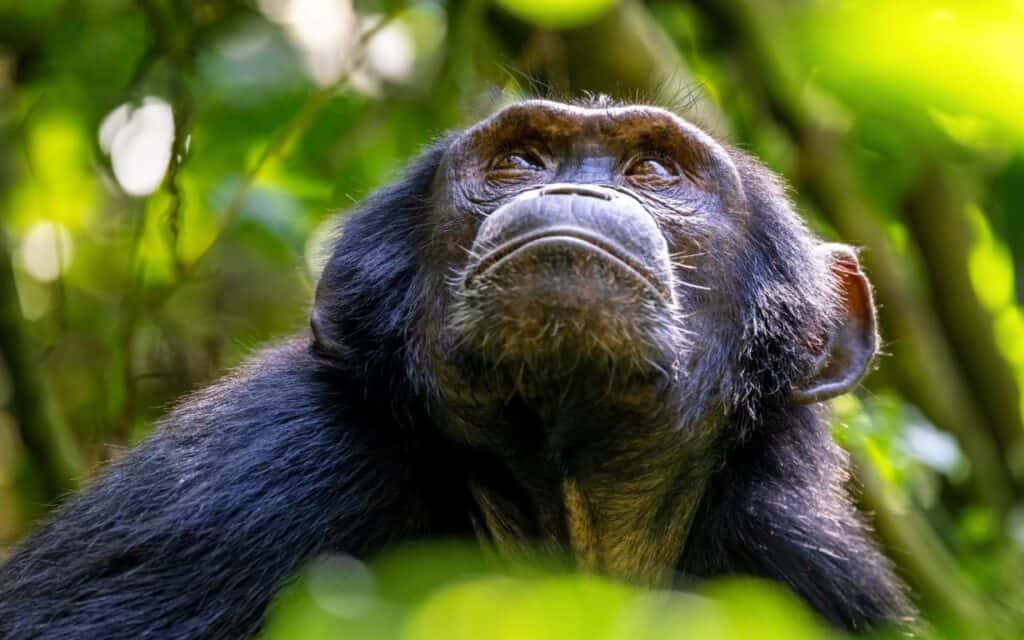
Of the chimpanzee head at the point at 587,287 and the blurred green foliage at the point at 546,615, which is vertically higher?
the blurred green foliage at the point at 546,615

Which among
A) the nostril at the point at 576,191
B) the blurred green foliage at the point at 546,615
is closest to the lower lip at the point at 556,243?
the nostril at the point at 576,191

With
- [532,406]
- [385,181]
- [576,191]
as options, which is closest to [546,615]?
[576,191]

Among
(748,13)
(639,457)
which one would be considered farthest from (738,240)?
(748,13)

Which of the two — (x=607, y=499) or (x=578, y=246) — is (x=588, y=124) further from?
(x=607, y=499)

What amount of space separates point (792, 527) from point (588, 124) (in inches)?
63.9

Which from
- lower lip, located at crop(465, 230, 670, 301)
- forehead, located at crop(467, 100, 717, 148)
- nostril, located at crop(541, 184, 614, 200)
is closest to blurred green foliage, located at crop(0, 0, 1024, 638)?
forehead, located at crop(467, 100, 717, 148)

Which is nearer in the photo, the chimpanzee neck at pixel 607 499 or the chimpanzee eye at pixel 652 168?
the chimpanzee neck at pixel 607 499

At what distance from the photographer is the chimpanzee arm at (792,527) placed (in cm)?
460

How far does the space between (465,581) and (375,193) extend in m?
3.75

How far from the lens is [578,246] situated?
3.42m

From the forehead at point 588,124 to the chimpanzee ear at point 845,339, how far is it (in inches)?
30.0

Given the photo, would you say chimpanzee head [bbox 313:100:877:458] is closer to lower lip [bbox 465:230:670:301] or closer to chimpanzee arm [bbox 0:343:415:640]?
lower lip [bbox 465:230:670:301]

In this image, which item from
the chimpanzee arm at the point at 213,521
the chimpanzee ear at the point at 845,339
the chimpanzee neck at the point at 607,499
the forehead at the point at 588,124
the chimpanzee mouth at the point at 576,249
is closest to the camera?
the chimpanzee mouth at the point at 576,249

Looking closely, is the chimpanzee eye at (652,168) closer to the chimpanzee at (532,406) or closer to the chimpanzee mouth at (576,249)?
the chimpanzee at (532,406)
